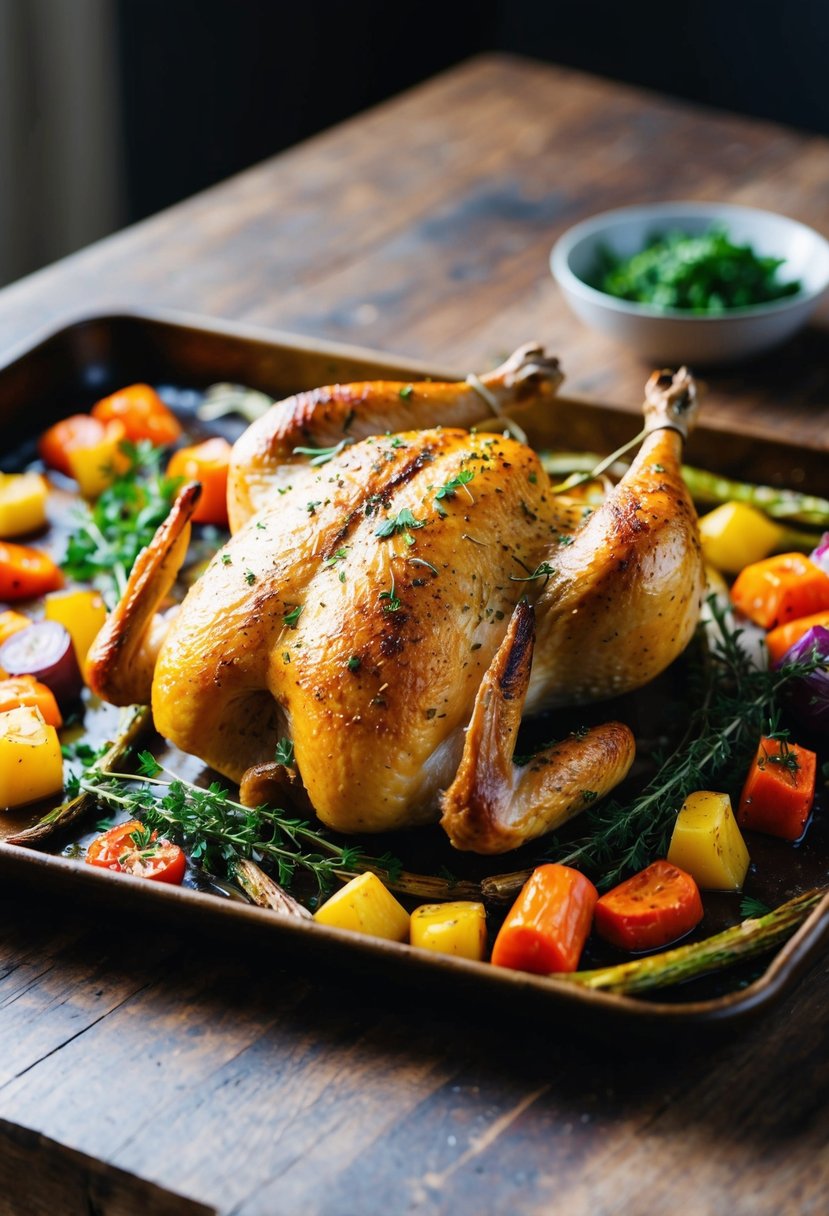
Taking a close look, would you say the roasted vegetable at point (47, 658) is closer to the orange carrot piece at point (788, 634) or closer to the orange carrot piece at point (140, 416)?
the orange carrot piece at point (140, 416)

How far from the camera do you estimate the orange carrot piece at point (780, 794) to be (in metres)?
2.44

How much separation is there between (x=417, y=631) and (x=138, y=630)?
58 cm

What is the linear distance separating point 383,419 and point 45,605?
0.86 m

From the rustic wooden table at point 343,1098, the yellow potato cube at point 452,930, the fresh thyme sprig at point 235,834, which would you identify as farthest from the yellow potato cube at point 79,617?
the yellow potato cube at point 452,930

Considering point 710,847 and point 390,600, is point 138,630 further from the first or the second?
point 710,847

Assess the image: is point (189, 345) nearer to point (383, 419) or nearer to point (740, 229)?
point (383, 419)

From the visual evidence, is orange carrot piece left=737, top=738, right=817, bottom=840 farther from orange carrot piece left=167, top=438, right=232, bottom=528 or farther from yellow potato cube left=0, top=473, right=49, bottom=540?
yellow potato cube left=0, top=473, right=49, bottom=540

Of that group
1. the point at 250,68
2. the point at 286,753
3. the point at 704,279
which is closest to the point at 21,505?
the point at 286,753

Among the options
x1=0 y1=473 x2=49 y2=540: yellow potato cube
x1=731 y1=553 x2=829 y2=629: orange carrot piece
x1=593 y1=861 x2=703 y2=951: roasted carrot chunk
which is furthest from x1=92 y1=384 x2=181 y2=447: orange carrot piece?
x1=593 y1=861 x2=703 y2=951: roasted carrot chunk

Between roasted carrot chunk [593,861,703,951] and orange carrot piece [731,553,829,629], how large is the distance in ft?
2.80

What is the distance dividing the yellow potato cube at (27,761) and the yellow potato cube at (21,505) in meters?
0.89

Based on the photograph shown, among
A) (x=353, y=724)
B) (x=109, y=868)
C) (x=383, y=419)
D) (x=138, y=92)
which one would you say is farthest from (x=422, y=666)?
(x=138, y=92)

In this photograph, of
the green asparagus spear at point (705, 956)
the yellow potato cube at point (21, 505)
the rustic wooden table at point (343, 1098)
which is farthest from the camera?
the yellow potato cube at point (21, 505)

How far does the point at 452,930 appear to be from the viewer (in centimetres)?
218
